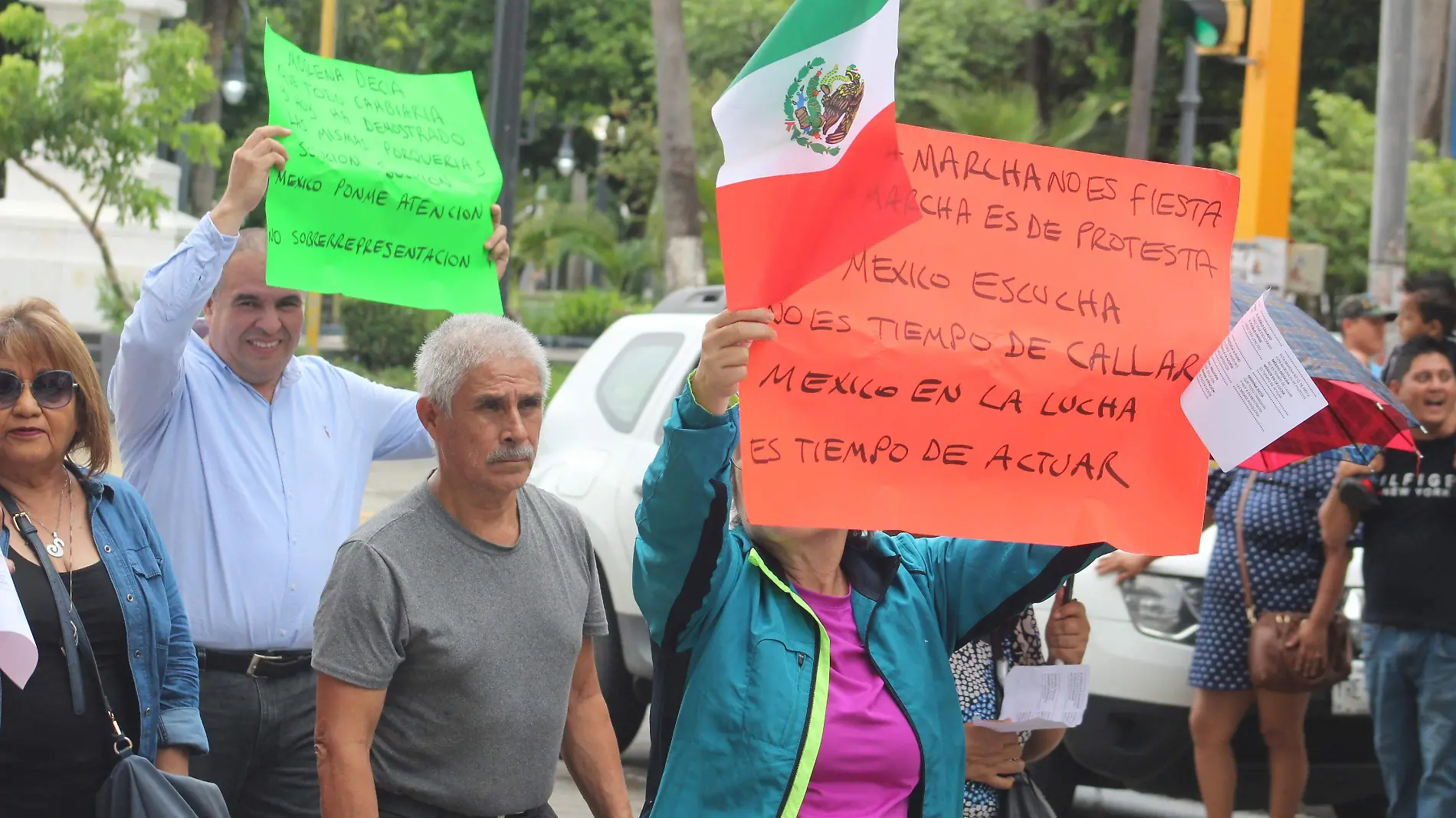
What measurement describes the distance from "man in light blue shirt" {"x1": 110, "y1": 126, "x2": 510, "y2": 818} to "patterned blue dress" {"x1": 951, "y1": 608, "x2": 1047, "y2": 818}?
1.53 meters

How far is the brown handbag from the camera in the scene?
6277 mm

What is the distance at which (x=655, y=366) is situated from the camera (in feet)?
26.6

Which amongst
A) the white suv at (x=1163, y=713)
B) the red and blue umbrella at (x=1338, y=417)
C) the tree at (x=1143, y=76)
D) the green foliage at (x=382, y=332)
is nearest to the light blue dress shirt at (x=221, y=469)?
the red and blue umbrella at (x=1338, y=417)

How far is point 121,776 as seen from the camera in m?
3.37

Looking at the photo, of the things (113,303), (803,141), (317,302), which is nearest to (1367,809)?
(803,141)

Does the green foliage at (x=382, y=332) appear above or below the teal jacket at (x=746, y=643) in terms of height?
above

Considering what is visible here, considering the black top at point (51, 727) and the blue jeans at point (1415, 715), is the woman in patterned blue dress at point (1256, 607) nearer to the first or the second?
the blue jeans at point (1415, 715)

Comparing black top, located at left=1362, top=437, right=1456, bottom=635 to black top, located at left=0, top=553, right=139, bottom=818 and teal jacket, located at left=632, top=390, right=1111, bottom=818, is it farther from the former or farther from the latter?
black top, located at left=0, top=553, right=139, bottom=818

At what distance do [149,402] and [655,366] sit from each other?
4.02 metres

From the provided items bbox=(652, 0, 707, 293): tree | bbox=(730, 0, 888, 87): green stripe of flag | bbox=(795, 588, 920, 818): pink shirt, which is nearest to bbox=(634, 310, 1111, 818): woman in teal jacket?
bbox=(795, 588, 920, 818): pink shirt

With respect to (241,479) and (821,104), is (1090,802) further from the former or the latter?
(821,104)

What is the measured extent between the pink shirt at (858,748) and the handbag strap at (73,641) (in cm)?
139

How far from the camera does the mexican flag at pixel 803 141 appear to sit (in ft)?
9.04

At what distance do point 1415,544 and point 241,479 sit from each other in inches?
153
